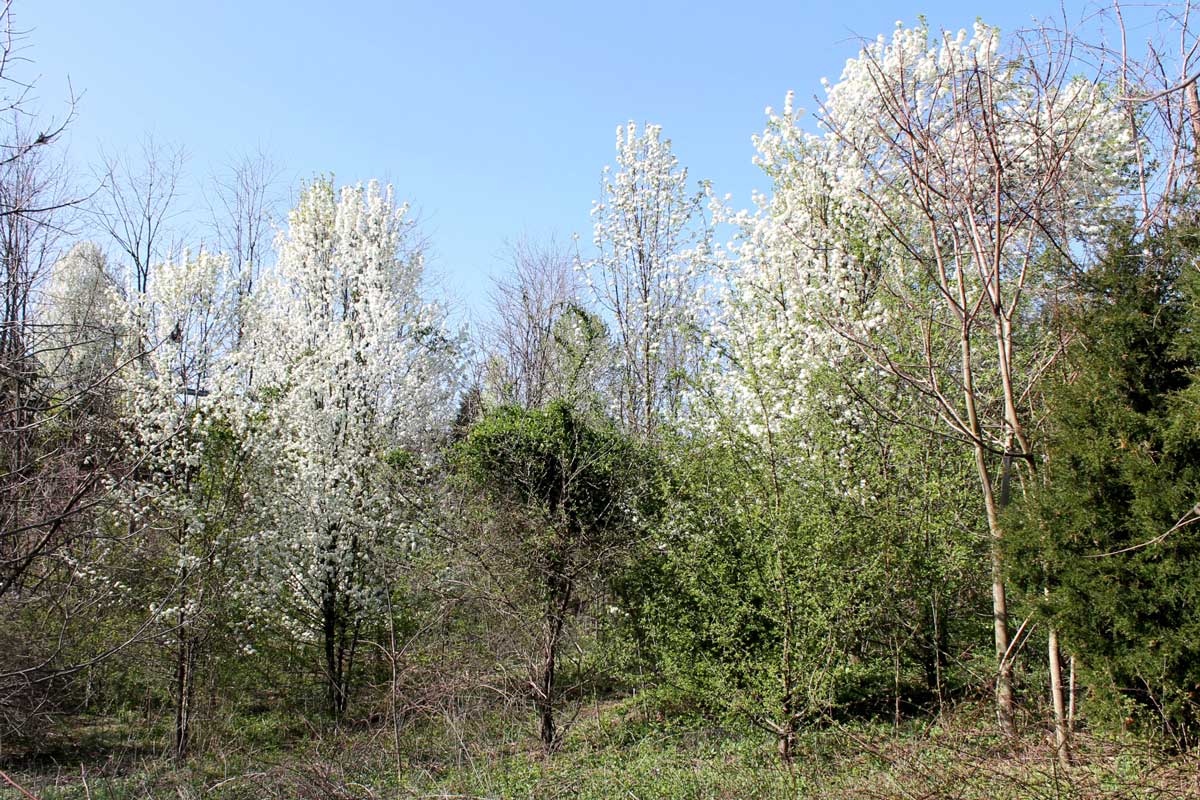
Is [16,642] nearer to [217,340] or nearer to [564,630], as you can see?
[217,340]

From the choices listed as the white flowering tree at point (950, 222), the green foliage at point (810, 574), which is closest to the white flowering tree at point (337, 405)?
the green foliage at point (810, 574)

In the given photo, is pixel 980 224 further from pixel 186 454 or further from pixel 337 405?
pixel 186 454

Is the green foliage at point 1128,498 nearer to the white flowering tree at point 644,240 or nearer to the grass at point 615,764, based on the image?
the grass at point 615,764

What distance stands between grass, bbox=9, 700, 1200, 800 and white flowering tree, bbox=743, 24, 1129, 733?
1.91ft

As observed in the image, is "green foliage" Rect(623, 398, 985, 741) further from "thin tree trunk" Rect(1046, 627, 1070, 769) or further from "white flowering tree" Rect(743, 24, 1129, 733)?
"thin tree trunk" Rect(1046, 627, 1070, 769)

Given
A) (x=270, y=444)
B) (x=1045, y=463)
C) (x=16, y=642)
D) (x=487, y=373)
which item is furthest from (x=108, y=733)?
(x=487, y=373)

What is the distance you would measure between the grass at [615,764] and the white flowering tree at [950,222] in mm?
581

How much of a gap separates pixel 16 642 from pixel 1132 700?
10.3 meters

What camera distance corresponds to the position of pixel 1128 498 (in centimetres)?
525

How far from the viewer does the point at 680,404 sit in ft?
32.9

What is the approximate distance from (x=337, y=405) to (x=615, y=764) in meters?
5.85

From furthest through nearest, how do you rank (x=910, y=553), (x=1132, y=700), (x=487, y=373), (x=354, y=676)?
1. (x=487, y=373)
2. (x=354, y=676)
3. (x=910, y=553)
4. (x=1132, y=700)

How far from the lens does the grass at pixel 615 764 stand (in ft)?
15.4

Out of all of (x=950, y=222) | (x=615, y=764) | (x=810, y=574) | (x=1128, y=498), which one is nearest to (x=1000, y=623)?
(x=1128, y=498)
